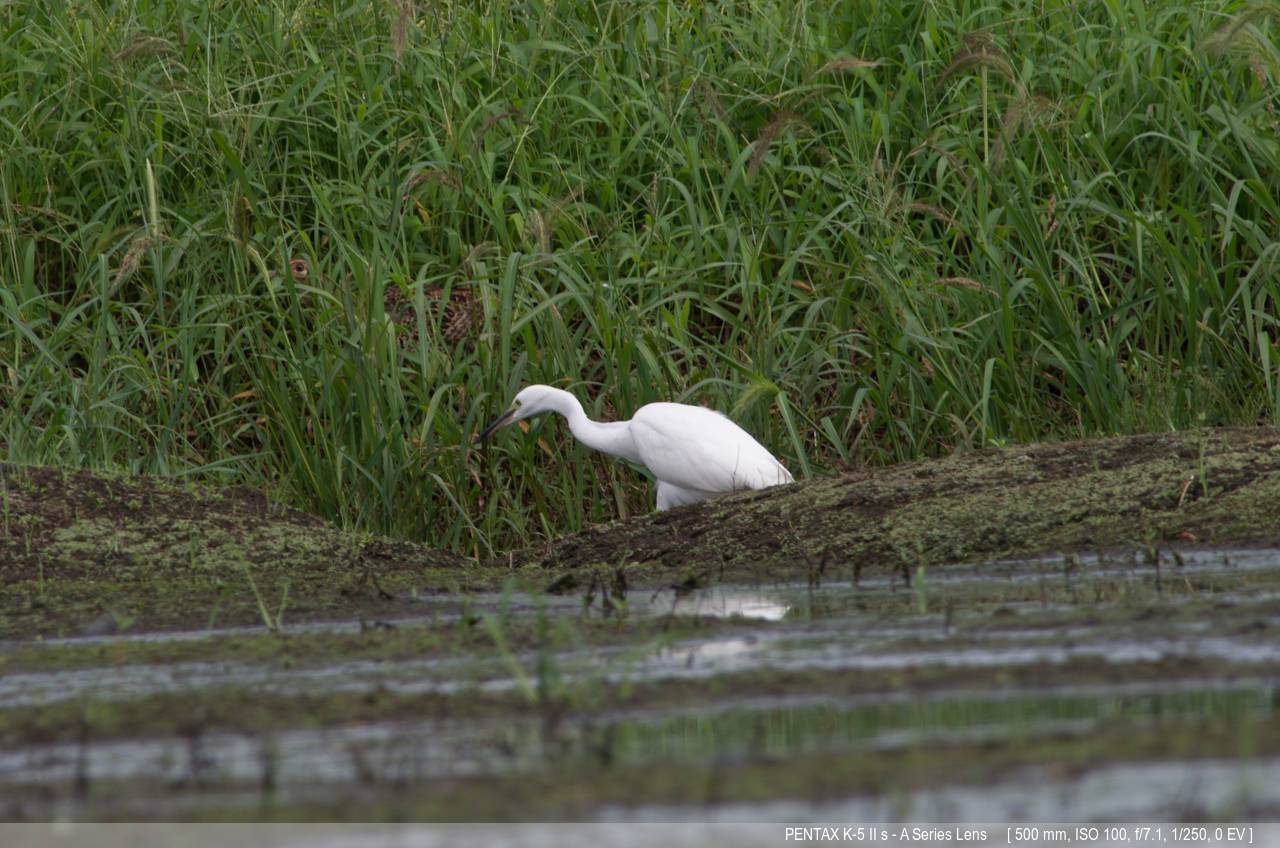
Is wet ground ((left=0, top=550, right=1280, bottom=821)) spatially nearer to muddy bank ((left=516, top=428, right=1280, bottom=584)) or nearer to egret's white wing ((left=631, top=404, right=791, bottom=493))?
muddy bank ((left=516, top=428, right=1280, bottom=584))

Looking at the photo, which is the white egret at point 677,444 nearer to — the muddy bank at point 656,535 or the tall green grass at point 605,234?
the tall green grass at point 605,234

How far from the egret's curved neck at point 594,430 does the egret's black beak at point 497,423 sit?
144 mm

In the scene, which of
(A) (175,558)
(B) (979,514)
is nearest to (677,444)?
(B) (979,514)

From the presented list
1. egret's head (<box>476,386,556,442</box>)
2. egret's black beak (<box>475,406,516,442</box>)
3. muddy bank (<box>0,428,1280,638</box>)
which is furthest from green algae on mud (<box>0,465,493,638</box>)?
egret's head (<box>476,386,556,442</box>)

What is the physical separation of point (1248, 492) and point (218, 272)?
402 centimetres

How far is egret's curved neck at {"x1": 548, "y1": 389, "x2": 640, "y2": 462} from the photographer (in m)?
6.18

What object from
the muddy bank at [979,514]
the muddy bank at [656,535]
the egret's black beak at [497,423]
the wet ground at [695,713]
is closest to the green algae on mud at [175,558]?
the muddy bank at [656,535]

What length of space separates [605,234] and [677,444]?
147 cm

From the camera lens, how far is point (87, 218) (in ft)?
24.2

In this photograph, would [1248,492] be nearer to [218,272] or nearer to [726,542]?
[726,542]

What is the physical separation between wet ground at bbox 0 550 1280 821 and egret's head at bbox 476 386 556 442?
2.25 metres

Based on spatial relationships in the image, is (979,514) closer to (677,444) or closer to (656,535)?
(656,535)

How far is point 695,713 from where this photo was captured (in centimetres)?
272

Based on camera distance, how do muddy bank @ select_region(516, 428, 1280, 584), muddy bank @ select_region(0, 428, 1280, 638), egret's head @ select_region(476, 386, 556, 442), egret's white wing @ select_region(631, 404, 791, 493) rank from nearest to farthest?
muddy bank @ select_region(0, 428, 1280, 638), muddy bank @ select_region(516, 428, 1280, 584), egret's white wing @ select_region(631, 404, 791, 493), egret's head @ select_region(476, 386, 556, 442)
